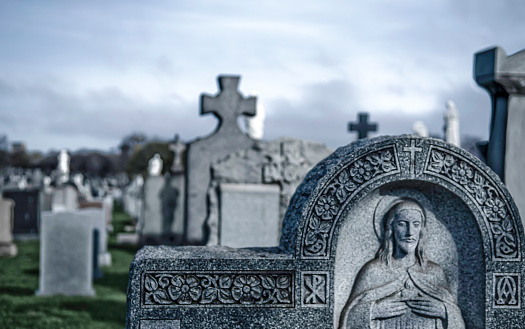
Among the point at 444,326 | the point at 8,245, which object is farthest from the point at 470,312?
the point at 8,245

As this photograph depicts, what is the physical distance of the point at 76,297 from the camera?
8.32 meters

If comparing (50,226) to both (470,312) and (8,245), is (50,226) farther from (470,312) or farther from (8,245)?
(470,312)

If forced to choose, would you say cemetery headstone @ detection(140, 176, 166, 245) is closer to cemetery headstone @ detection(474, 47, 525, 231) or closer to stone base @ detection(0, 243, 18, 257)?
stone base @ detection(0, 243, 18, 257)

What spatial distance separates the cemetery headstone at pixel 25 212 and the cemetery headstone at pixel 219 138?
805 cm

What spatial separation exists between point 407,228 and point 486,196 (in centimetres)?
52

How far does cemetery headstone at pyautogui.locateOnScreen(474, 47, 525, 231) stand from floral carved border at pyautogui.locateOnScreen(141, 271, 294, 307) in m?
2.28

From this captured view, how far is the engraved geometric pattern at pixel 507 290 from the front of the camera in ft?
11.5

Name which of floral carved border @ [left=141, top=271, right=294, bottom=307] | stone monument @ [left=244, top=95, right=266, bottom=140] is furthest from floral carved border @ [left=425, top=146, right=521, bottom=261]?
stone monument @ [left=244, top=95, right=266, bottom=140]

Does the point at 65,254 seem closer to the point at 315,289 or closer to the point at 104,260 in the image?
the point at 104,260

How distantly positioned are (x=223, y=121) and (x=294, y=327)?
228 inches

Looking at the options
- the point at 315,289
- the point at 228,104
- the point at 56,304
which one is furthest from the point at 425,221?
the point at 56,304

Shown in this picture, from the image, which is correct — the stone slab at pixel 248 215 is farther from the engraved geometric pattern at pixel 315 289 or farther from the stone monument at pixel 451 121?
the stone monument at pixel 451 121

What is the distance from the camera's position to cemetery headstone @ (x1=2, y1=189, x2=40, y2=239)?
1548 cm

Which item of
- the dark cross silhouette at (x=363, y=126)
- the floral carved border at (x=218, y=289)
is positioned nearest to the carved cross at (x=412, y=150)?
the floral carved border at (x=218, y=289)
